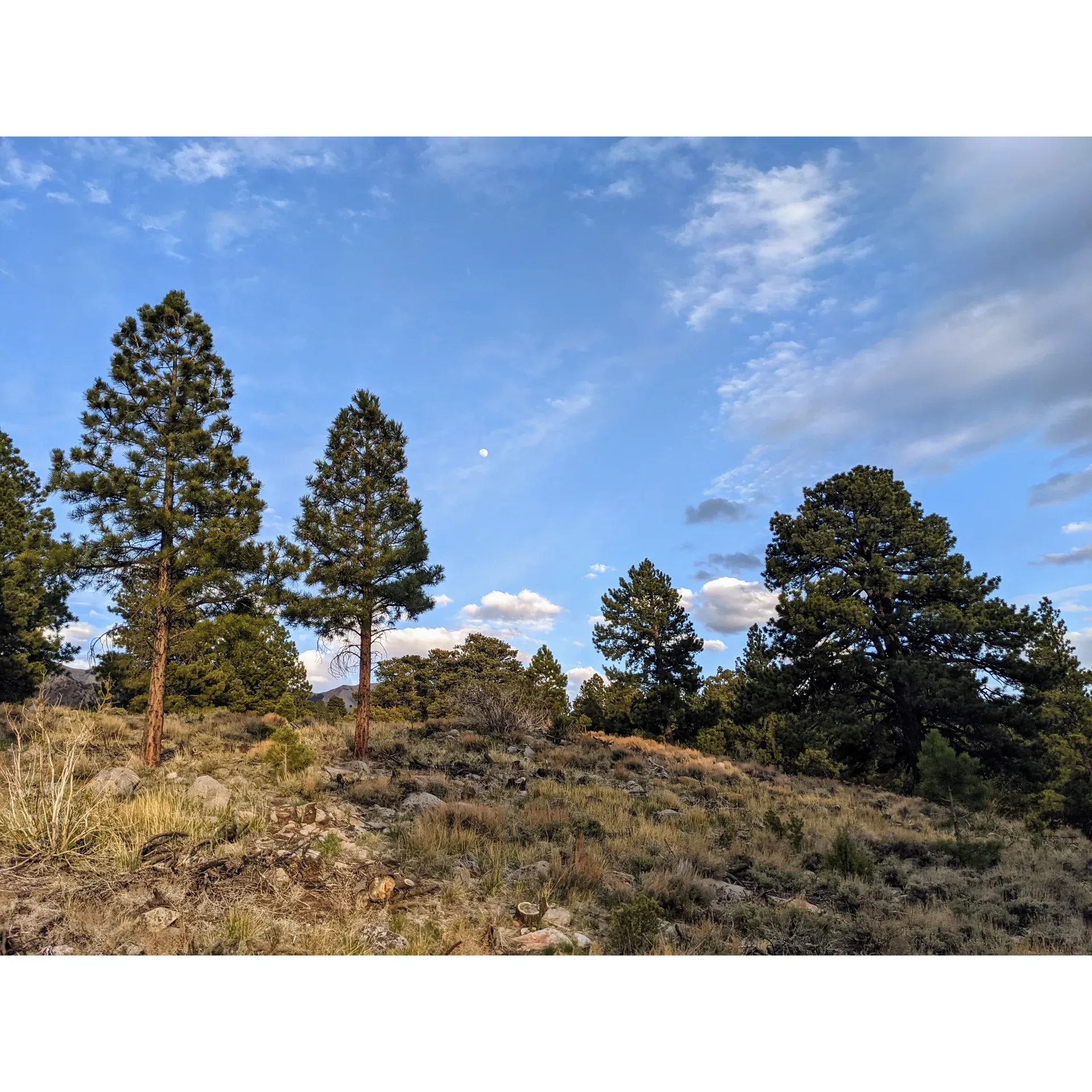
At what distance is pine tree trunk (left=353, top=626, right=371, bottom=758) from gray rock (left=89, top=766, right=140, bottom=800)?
735 cm

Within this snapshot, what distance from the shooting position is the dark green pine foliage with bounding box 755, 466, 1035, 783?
21.8 meters

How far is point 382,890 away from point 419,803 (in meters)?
4.90

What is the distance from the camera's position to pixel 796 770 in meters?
22.8

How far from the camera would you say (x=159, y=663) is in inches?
615

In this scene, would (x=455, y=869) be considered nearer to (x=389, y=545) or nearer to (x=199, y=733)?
(x=389, y=545)

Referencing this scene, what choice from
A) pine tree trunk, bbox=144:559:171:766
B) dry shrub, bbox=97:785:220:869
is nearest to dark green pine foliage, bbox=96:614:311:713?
pine tree trunk, bbox=144:559:171:766

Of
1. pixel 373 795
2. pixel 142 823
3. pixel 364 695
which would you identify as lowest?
pixel 373 795

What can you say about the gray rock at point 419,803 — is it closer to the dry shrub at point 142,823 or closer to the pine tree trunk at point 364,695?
the dry shrub at point 142,823

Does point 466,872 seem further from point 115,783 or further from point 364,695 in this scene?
point 364,695

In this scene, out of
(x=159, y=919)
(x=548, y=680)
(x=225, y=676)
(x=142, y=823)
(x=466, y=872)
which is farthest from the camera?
(x=548, y=680)

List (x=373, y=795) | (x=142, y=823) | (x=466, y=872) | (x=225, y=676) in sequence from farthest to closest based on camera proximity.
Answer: (x=225, y=676)
(x=373, y=795)
(x=142, y=823)
(x=466, y=872)

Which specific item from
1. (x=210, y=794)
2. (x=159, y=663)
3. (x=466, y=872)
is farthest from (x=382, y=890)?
(x=159, y=663)

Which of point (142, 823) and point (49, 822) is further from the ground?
point (49, 822)

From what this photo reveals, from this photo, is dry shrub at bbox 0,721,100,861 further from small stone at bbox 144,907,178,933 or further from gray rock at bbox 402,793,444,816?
gray rock at bbox 402,793,444,816
